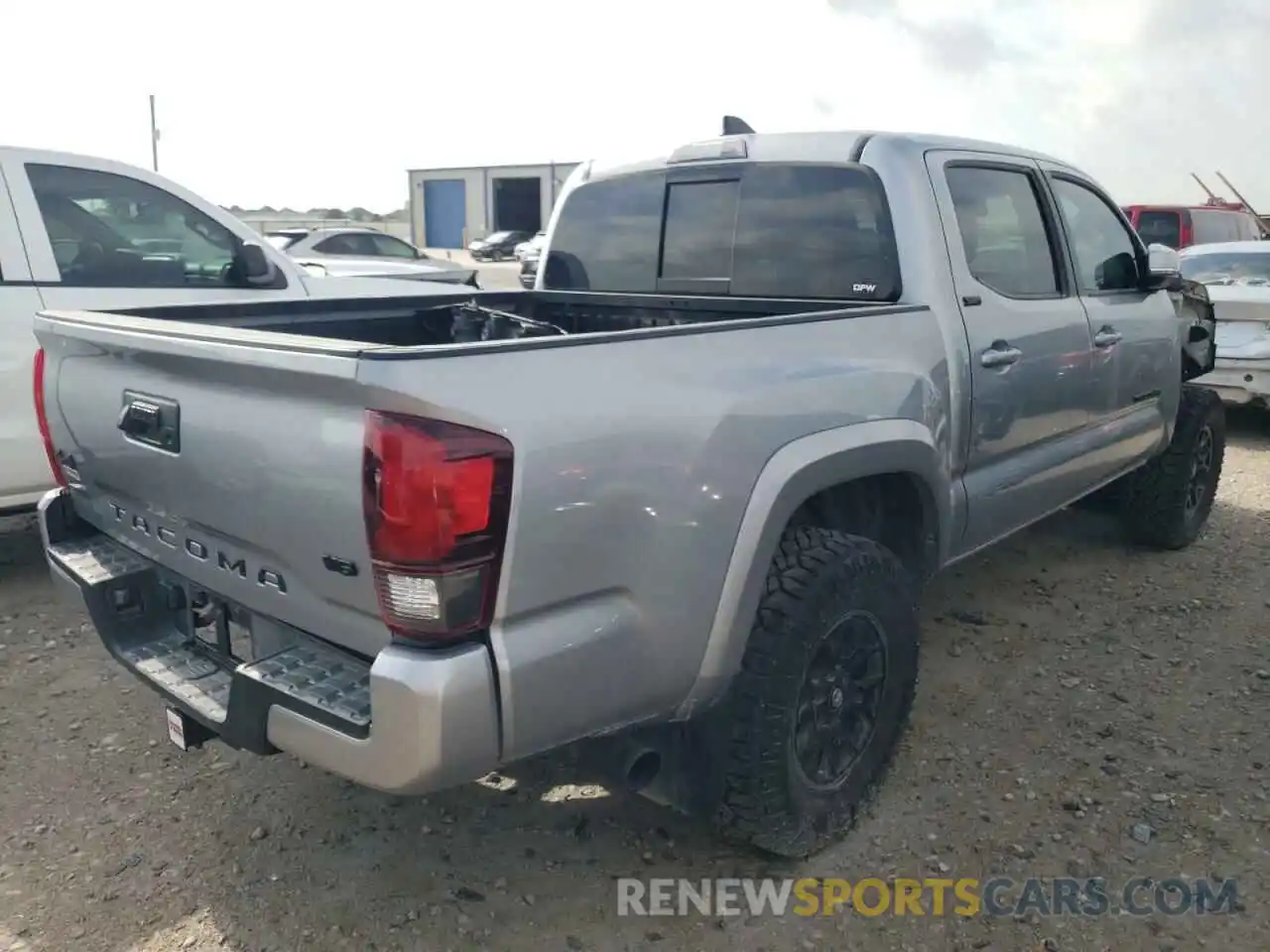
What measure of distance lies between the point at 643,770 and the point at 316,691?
2.71 feet

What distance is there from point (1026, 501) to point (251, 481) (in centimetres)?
284

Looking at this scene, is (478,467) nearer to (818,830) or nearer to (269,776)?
(818,830)

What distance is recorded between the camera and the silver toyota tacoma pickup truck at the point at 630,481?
6.54ft

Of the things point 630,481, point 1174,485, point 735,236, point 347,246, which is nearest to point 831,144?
point 735,236

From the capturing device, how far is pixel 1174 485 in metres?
5.29

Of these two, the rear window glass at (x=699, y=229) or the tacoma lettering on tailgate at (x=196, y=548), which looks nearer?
the tacoma lettering on tailgate at (x=196, y=548)

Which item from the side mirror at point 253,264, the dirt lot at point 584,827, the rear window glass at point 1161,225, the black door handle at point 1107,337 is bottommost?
the dirt lot at point 584,827

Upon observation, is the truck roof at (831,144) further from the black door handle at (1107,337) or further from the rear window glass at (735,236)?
the black door handle at (1107,337)

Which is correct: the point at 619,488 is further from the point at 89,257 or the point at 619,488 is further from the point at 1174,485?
the point at 1174,485

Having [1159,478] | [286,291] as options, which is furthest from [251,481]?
[1159,478]

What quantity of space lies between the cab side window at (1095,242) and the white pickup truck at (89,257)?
2.65m

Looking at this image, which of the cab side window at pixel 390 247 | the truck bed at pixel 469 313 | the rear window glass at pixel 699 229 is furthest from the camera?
the cab side window at pixel 390 247

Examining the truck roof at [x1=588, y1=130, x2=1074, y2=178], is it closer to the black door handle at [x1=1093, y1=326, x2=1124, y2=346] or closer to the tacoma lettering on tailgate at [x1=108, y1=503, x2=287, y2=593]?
the black door handle at [x1=1093, y1=326, x2=1124, y2=346]

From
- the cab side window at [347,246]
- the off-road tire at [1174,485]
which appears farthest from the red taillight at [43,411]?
the cab side window at [347,246]
